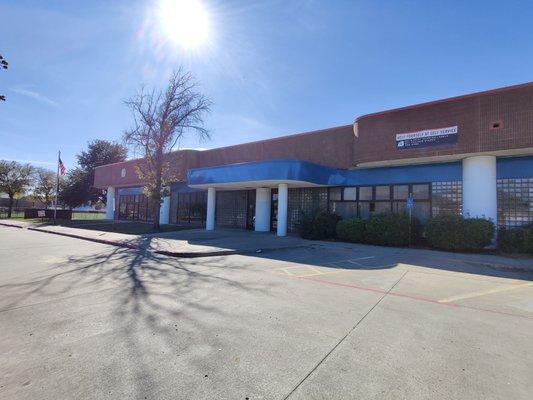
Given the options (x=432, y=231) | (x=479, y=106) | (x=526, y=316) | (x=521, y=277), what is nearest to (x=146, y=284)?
(x=526, y=316)

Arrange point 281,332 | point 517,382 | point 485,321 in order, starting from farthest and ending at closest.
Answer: point 485,321 < point 281,332 < point 517,382

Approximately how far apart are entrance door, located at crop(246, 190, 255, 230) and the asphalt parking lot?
1818 centimetres

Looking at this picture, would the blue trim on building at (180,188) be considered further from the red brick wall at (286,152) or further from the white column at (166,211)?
the white column at (166,211)

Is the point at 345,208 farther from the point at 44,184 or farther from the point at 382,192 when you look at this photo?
the point at 44,184

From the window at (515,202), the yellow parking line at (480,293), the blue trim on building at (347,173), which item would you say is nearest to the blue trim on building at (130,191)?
the blue trim on building at (347,173)

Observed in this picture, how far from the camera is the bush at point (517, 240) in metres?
15.3

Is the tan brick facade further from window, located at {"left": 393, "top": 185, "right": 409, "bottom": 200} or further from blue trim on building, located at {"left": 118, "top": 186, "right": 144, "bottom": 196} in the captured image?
blue trim on building, located at {"left": 118, "top": 186, "right": 144, "bottom": 196}

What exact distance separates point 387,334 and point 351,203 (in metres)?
18.1

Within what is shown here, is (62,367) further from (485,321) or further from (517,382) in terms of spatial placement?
(485,321)

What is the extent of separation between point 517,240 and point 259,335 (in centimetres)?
1553

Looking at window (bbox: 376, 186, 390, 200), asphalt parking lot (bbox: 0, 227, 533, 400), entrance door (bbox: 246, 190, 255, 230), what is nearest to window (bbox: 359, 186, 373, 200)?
window (bbox: 376, 186, 390, 200)

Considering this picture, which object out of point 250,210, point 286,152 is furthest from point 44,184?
point 286,152

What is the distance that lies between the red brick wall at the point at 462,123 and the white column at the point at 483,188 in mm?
1021

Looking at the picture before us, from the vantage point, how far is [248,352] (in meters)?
4.30
